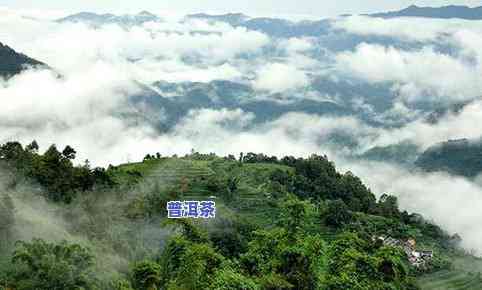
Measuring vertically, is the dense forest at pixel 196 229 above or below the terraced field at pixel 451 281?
above

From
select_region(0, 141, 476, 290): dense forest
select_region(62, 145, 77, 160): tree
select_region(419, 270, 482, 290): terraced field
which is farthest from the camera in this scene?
select_region(419, 270, 482, 290): terraced field

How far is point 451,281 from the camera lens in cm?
10062

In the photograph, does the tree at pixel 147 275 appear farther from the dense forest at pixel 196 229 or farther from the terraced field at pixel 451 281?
the terraced field at pixel 451 281

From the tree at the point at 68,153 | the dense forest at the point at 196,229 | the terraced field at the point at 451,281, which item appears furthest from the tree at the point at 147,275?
the terraced field at the point at 451,281

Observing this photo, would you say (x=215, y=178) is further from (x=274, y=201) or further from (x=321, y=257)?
(x=321, y=257)

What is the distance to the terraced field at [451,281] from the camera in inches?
3851

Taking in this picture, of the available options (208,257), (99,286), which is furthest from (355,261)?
(99,286)

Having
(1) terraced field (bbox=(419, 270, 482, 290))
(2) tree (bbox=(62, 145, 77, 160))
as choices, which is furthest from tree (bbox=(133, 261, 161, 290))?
(1) terraced field (bbox=(419, 270, 482, 290))

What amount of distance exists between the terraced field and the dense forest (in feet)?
6.96

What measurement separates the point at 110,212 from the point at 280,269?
41571 mm

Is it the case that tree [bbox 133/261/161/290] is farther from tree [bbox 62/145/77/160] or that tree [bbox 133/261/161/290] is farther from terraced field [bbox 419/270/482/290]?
terraced field [bbox 419/270/482/290]

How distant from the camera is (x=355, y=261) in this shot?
29.6 metres

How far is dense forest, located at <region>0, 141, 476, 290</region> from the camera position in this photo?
3172 cm

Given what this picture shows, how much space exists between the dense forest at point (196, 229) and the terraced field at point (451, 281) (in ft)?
6.96
